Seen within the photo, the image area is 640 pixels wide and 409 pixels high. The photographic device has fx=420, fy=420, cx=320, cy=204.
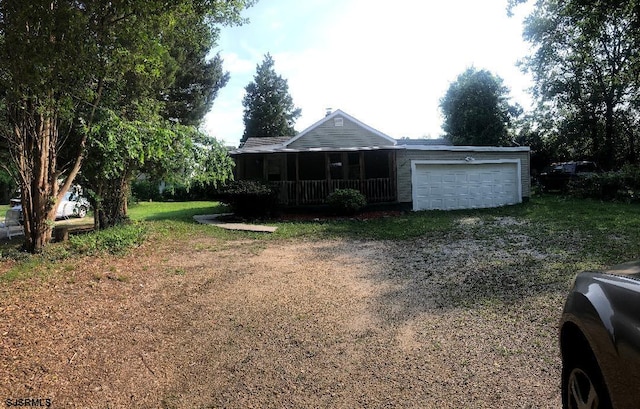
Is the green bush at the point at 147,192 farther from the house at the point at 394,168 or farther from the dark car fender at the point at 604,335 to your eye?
the dark car fender at the point at 604,335

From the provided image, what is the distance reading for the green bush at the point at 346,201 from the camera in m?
15.9

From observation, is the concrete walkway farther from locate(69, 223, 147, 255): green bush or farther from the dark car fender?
the dark car fender

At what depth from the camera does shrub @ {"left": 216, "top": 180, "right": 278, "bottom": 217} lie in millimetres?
15164

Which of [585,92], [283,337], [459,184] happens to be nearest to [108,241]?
[283,337]

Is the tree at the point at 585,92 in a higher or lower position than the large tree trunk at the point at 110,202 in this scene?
higher

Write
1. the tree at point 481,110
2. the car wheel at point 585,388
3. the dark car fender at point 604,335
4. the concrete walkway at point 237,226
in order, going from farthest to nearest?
the tree at point 481,110 → the concrete walkway at point 237,226 → the car wheel at point 585,388 → the dark car fender at point 604,335

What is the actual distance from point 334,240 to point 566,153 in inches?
944

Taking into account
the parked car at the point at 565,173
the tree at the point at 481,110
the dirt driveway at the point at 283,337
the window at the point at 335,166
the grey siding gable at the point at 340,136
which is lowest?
the dirt driveway at the point at 283,337

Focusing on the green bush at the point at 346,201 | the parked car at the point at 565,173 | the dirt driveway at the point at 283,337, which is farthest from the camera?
the parked car at the point at 565,173

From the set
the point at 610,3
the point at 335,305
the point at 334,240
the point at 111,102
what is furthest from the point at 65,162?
the point at 610,3

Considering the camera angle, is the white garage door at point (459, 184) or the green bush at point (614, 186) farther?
the green bush at point (614, 186)

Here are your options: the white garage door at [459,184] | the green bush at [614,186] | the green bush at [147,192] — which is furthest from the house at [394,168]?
the green bush at [147,192]

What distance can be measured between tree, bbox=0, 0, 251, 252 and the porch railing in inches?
332

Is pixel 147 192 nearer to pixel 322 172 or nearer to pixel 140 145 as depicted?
pixel 322 172
